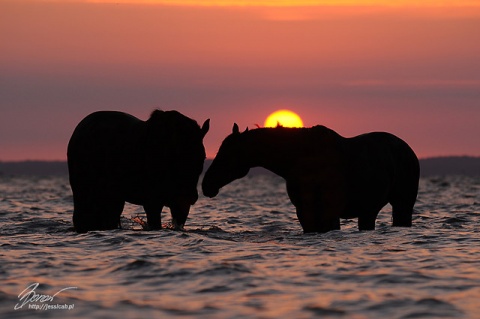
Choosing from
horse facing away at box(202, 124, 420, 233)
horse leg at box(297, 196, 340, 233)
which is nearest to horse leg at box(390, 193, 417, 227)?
horse facing away at box(202, 124, 420, 233)

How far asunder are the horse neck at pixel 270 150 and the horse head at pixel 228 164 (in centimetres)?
13

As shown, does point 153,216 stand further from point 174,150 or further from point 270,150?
point 270,150

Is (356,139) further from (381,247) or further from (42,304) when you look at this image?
(42,304)

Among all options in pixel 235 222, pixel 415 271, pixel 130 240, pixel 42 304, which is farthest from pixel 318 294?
pixel 235 222

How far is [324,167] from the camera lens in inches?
612

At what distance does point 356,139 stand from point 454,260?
13.9 ft

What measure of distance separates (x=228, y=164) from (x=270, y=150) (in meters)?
0.84

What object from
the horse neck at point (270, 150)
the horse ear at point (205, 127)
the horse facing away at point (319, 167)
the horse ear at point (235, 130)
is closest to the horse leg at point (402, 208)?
the horse facing away at point (319, 167)

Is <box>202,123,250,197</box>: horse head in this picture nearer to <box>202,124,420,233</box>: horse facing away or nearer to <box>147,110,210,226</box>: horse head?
<box>202,124,420,233</box>: horse facing away
